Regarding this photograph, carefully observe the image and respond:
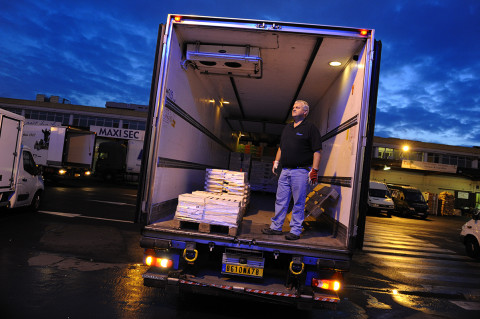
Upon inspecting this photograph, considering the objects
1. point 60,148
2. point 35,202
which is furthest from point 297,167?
point 60,148

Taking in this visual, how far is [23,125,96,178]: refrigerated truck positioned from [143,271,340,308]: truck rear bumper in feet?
52.3

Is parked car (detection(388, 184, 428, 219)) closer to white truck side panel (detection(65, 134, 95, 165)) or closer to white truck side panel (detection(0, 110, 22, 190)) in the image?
white truck side panel (detection(65, 134, 95, 165))

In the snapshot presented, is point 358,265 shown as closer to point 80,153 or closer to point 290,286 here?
point 290,286

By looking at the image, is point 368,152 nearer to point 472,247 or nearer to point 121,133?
point 472,247

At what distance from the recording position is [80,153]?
18.3 meters

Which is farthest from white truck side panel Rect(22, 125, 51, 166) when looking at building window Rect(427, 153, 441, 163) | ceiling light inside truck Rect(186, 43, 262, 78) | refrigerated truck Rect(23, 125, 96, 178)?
building window Rect(427, 153, 441, 163)

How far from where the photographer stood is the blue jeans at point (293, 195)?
4.23m

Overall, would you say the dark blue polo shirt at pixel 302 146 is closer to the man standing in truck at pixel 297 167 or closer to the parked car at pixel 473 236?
the man standing in truck at pixel 297 167

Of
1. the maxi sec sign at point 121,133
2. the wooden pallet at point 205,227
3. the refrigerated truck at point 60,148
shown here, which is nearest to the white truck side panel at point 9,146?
the wooden pallet at point 205,227

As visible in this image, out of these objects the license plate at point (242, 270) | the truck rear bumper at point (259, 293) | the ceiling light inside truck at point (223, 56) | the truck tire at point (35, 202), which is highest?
the ceiling light inside truck at point (223, 56)

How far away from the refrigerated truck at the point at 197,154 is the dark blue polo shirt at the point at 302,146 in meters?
0.53

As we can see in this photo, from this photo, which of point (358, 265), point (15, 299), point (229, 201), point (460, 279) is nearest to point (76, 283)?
point (15, 299)

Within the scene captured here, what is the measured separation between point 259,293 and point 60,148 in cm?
1664

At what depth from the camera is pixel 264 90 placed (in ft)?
26.1
